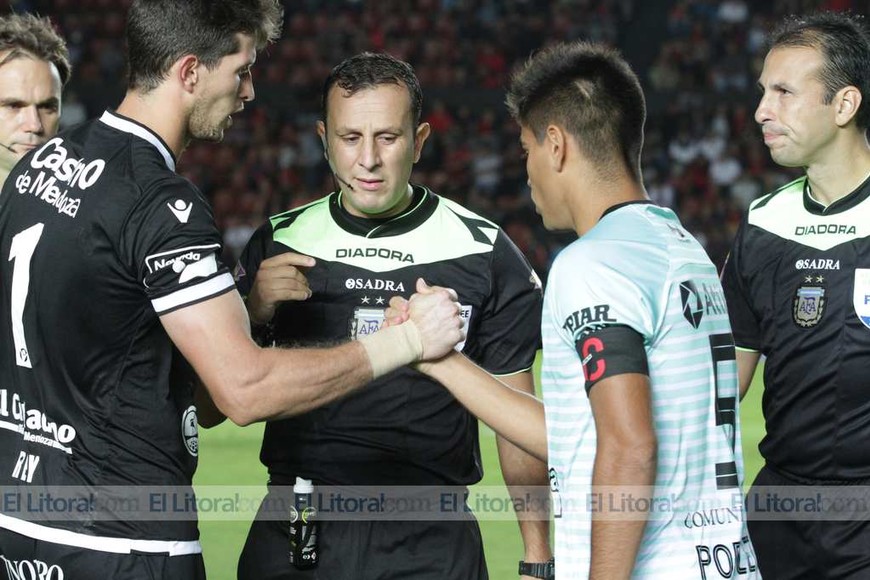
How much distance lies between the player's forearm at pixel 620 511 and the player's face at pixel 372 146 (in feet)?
5.32

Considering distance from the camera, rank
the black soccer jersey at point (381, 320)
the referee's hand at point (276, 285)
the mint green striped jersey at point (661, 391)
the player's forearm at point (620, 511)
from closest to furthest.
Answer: the player's forearm at point (620, 511) < the mint green striped jersey at point (661, 391) < the referee's hand at point (276, 285) < the black soccer jersey at point (381, 320)

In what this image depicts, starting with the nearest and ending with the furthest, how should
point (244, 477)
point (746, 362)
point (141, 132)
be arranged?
1. point (141, 132)
2. point (746, 362)
3. point (244, 477)

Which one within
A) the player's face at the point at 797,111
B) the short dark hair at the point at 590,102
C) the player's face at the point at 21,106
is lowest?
the short dark hair at the point at 590,102

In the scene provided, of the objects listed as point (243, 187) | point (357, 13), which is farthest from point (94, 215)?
point (357, 13)

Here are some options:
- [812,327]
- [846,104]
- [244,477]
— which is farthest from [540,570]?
[244,477]

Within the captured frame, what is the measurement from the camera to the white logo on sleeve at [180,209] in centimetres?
318

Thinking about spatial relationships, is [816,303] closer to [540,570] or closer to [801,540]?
[801,540]

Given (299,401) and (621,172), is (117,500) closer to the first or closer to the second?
(299,401)

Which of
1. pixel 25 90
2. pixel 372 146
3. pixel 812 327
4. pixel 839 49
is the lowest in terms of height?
pixel 812 327

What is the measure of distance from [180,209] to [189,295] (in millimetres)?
238

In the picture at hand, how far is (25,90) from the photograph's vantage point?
16.0 feet

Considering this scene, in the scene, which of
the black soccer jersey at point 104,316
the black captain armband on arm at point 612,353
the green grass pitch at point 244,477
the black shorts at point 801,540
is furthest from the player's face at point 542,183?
the green grass pitch at point 244,477

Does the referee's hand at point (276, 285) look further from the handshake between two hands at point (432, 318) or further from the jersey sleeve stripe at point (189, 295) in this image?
the jersey sleeve stripe at point (189, 295)

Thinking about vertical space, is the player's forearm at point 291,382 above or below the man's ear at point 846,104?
below
